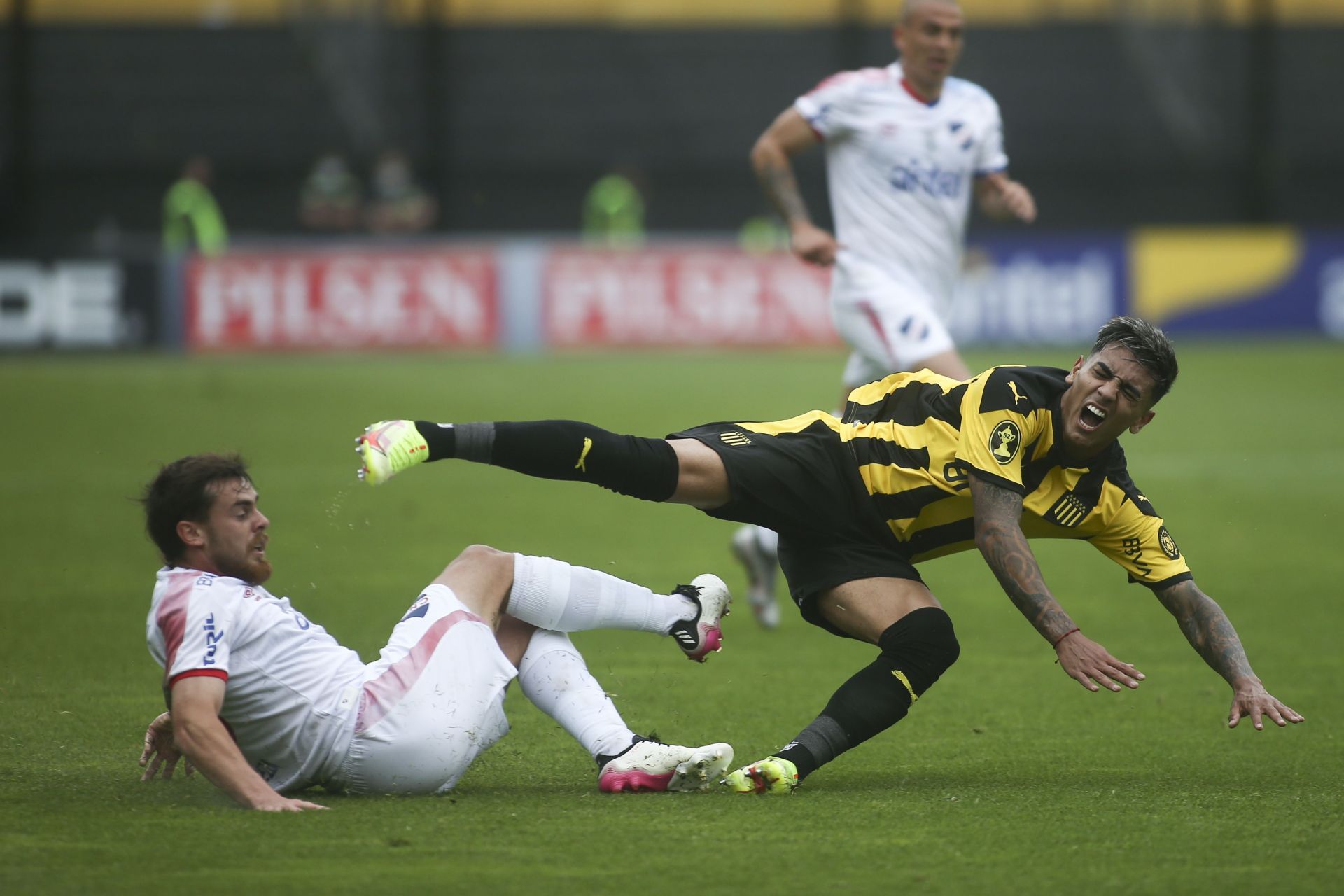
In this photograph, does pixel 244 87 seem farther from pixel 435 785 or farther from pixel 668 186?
pixel 435 785

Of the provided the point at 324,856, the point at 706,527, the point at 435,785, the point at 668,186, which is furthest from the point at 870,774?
the point at 668,186

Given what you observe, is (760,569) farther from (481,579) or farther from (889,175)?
(481,579)

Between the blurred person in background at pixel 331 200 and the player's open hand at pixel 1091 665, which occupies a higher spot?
the blurred person in background at pixel 331 200

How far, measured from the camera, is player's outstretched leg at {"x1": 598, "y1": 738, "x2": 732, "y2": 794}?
4.41 metres

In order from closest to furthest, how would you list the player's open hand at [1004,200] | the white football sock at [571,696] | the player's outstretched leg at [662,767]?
the player's outstretched leg at [662,767] < the white football sock at [571,696] < the player's open hand at [1004,200]

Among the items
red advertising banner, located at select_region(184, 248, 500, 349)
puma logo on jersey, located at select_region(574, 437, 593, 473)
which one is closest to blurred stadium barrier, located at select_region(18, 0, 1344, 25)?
red advertising banner, located at select_region(184, 248, 500, 349)

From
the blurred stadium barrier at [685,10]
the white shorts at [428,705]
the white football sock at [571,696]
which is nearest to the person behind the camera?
the white shorts at [428,705]

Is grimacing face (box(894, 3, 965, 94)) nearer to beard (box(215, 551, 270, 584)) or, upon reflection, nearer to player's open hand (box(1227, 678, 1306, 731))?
player's open hand (box(1227, 678, 1306, 731))

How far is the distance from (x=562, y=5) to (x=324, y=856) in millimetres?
29914

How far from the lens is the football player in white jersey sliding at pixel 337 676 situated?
4188 mm

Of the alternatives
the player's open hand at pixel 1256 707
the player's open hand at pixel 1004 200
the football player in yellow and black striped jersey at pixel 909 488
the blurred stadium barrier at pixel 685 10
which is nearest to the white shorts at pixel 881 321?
the player's open hand at pixel 1004 200

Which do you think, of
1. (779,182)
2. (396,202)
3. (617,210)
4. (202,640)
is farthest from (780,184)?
(617,210)

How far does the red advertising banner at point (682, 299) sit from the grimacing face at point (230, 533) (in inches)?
712

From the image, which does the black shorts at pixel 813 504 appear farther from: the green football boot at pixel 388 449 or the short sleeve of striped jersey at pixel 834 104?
the short sleeve of striped jersey at pixel 834 104
